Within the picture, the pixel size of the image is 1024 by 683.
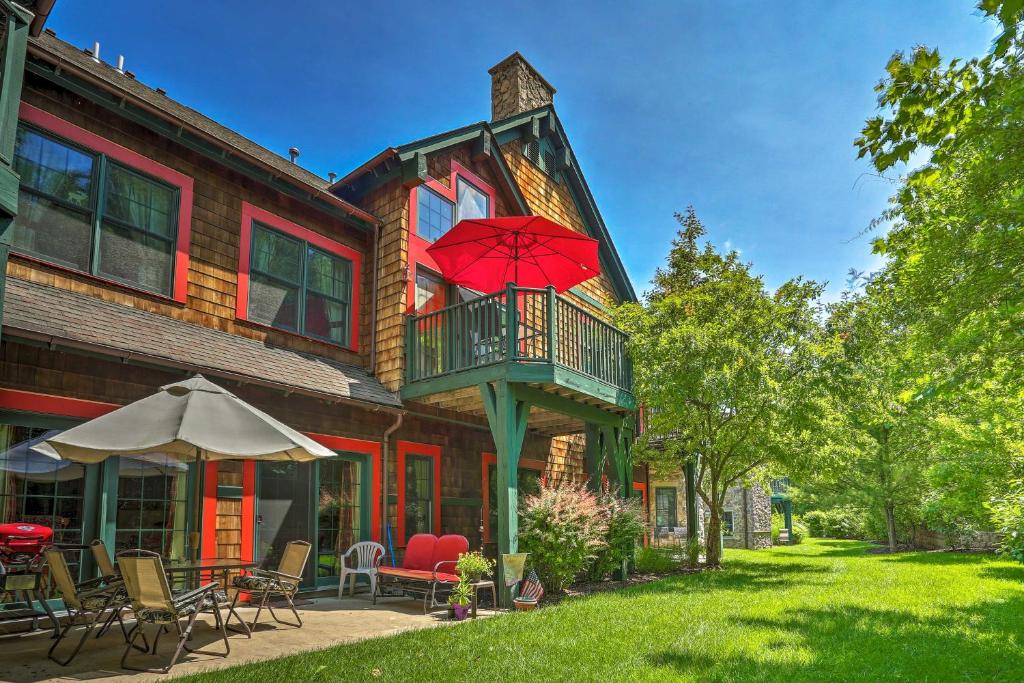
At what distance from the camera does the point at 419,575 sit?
26.1 ft

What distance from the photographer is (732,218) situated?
1884 cm

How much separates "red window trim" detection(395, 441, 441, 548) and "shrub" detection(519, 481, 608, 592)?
195 cm

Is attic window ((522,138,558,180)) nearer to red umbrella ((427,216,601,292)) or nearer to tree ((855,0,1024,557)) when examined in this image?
red umbrella ((427,216,601,292))

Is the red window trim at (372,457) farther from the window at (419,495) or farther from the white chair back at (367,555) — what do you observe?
the window at (419,495)

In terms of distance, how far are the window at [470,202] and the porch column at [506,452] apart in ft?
13.7

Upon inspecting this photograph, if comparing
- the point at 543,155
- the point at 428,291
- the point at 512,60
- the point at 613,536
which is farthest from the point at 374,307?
the point at 512,60

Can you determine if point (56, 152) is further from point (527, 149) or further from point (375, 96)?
point (527, 149)

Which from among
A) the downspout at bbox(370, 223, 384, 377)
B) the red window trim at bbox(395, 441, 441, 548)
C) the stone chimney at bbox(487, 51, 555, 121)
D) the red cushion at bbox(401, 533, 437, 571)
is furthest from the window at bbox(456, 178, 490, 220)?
the red cushion at bbox(401, 533, 437, 571)

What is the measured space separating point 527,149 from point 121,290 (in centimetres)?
923

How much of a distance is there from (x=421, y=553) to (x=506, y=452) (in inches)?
69.6

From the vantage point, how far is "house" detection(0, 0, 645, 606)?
22.3 feet

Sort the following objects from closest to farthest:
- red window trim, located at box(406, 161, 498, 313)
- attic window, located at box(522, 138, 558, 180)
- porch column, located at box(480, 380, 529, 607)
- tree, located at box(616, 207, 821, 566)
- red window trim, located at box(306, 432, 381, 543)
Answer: porch column, located at box(480, 380, 529, 607) < red window trim, located at box(306, 432, 381, 543) < red window trim, located at box(406, 161, 498, 313) < tree, located at box(616, 207, 821, 566) < attic window, located at box(522, 138, 558, 180)

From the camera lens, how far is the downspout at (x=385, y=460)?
9.84 meters

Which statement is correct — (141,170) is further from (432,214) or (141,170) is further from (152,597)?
(152,597)
